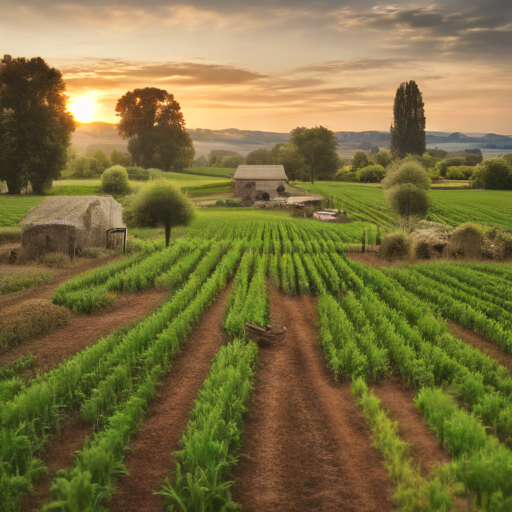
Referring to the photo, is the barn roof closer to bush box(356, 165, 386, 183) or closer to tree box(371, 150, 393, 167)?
bush box(356, 165, 386, 183)

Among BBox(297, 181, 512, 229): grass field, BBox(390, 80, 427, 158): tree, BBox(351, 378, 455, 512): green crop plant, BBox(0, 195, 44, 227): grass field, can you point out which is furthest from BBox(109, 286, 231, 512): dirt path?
BBox(390, 80, 427, 158): tree

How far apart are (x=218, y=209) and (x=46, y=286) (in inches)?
1415

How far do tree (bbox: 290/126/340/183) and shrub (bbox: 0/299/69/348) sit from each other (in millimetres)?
77392

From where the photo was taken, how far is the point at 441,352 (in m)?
11.0

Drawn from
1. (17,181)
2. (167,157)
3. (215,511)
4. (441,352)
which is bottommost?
(215,511)

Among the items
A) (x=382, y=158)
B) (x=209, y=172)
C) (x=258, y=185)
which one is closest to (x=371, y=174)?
(x=382, y=158)

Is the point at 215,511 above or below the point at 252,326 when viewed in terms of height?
below

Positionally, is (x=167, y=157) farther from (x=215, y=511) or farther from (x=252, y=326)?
(x=215, y=511)

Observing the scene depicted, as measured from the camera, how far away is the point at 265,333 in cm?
1242

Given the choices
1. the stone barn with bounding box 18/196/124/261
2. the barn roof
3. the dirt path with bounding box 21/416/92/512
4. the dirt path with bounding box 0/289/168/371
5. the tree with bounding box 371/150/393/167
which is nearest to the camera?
the dirt path with bounding box 21/416/92/512

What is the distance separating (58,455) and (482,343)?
11.4 m

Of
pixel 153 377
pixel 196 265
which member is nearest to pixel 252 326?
pixel 153 377

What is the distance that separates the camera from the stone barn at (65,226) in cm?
2472

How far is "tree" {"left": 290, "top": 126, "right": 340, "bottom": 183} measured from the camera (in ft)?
297
